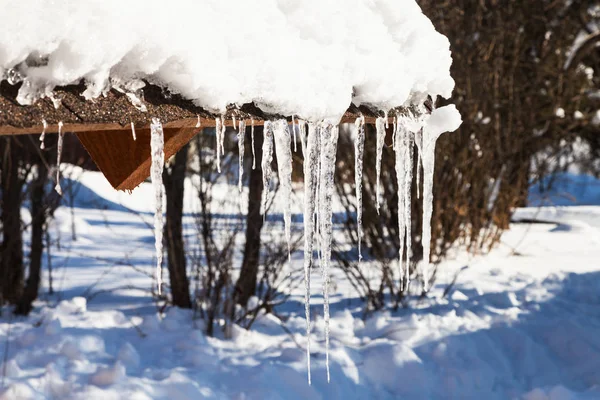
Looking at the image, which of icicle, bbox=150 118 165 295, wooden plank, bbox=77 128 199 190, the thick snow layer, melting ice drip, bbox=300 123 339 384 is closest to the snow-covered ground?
melting ice drip, bbox=300 123 339 384

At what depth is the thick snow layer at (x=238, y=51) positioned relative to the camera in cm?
104

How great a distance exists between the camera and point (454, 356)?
432 centimetres

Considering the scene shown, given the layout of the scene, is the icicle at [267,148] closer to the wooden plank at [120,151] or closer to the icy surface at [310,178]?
the icy surface at [310,178]

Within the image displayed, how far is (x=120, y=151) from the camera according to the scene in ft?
5.52

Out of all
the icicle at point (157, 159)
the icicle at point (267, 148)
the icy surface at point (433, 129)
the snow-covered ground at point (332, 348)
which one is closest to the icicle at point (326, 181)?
the icicle at point (267, 148)

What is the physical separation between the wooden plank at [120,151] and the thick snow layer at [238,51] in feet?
1.16

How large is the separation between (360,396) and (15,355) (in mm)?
2004

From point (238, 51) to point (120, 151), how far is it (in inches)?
18.8

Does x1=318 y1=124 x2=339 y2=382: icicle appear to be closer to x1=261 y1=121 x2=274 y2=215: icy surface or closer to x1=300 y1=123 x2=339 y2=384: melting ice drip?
x1=300 y1=123 x2=339 y2=384: melting ice drip

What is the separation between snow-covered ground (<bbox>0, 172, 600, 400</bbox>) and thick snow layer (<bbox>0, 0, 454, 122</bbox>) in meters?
2.30

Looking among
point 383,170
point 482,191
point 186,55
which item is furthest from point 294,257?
point 186,55

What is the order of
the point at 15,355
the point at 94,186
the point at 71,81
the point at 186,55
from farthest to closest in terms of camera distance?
the point at 94,186, the point at 15,355, the point at 186,55, the point at 71,81

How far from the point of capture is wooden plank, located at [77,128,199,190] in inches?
64.8

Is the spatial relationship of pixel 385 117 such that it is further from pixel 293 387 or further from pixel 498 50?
pixel 498 50
